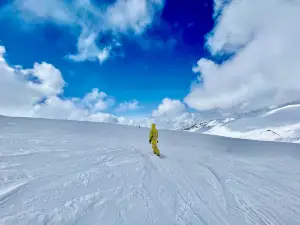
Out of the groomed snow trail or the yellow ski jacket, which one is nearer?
the groomed snow trail

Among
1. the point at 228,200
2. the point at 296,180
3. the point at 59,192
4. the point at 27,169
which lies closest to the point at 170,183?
the point at 228,200

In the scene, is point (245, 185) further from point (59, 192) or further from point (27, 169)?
point (27, 169)

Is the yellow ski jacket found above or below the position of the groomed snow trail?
above

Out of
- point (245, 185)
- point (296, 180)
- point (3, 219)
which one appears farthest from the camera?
point (296, 180)

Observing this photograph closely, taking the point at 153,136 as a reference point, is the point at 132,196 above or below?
below

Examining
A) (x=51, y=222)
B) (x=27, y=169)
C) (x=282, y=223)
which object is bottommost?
(x=282, y=223)

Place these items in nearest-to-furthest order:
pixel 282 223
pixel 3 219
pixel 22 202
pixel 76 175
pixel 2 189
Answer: pixel 3 219 → pixel 22 202 → pixel 282 223 → pixel 2 189 → pixel 76 175

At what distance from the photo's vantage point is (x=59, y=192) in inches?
254

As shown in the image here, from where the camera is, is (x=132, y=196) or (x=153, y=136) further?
(x=153, y=136)

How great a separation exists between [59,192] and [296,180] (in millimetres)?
13080

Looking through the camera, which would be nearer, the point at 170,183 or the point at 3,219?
the point at 3,219

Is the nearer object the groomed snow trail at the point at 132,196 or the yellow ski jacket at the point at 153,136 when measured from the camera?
the groomed snow trail at the point at 132,196

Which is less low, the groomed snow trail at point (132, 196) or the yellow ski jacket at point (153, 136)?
the yellow ski jacket at point (153, 136)

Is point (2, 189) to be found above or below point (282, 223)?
above
